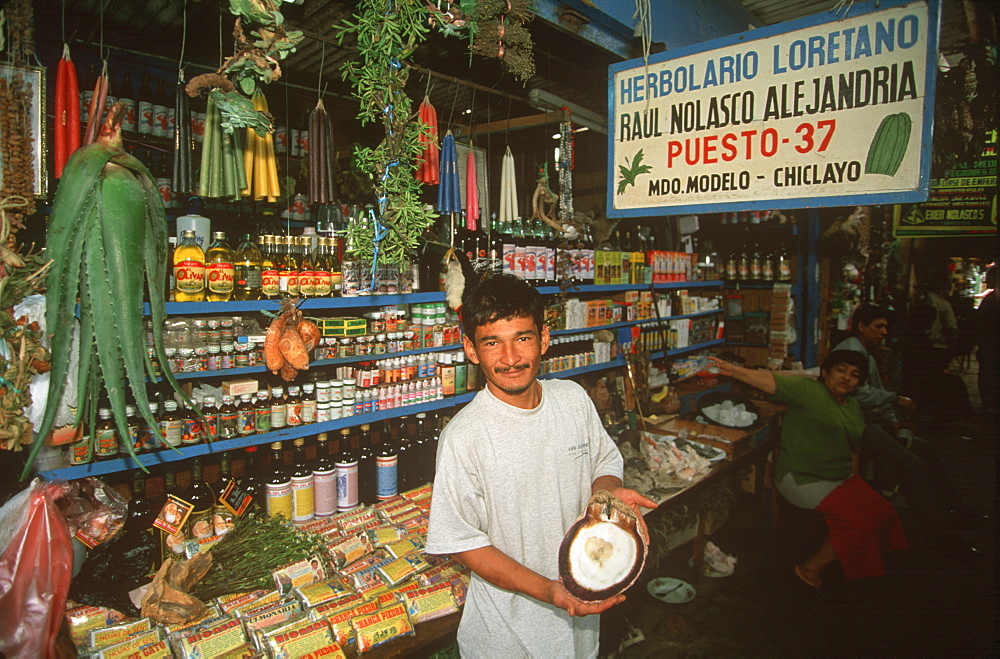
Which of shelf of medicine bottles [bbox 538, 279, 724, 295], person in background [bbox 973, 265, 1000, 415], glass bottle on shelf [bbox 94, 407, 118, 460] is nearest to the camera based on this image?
glass bottle on shelf [bbox 94, 407, 118, 460]

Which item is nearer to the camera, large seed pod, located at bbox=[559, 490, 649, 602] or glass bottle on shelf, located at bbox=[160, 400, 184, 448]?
large seed pod, located at bbox=[559, 490, 649, 602]

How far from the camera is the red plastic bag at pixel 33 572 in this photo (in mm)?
1877

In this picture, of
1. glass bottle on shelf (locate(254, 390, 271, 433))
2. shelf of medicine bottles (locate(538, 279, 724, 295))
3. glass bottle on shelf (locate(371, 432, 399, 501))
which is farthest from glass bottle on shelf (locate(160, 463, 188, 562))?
shelf of medicine bottles (locate(538, 279, 724, 295))

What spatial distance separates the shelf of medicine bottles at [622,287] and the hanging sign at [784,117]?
185 cm

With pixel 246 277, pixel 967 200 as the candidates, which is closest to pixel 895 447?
pixel 967 200

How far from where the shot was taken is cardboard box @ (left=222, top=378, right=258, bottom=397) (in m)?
3.04

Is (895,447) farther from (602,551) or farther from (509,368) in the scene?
(509,368)

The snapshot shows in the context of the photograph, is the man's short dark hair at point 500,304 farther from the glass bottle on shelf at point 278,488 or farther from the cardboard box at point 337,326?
the glass bottle on shelf at point 278,488

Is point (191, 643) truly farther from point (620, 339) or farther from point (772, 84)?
point (620, 339)

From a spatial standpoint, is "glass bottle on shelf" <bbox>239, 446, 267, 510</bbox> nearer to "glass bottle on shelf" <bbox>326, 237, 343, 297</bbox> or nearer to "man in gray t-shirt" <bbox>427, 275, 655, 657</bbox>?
"glass bottle on shelf" <bbox>326, 237, 343, 297</bbox>

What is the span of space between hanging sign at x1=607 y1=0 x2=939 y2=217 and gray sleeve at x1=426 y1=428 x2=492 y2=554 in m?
1.53

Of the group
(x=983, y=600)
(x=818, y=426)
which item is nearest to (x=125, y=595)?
(x=818, y=426)

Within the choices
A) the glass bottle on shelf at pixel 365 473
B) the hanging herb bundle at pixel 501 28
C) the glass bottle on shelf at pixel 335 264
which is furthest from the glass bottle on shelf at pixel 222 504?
the hanging herb bundle at pixel 501 28

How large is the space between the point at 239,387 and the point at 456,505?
184 centimetres
